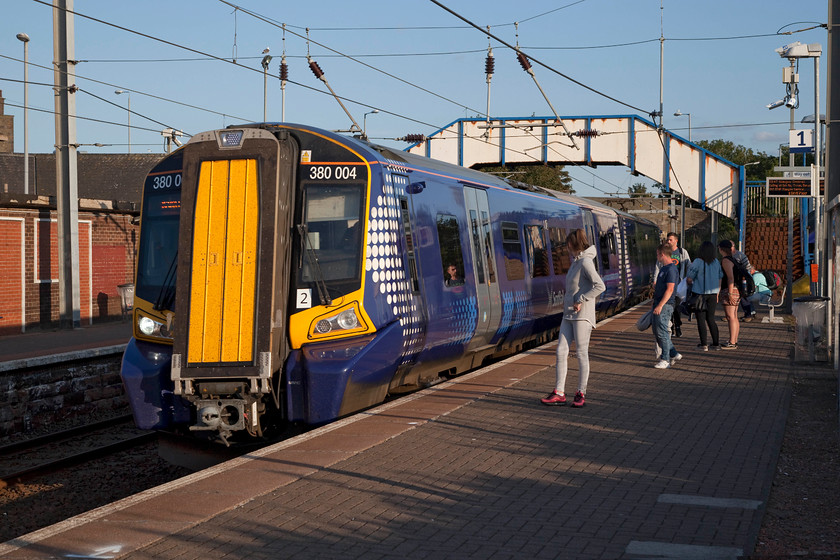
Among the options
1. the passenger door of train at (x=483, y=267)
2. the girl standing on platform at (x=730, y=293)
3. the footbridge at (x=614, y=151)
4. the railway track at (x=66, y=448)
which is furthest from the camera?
the footbridge at (x=614, y=151)

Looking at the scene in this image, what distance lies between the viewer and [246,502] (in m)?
6.34

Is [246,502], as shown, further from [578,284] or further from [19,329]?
[19,329]

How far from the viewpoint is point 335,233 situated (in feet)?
29.4

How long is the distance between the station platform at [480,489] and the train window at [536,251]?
4807 millimetres

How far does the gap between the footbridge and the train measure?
22134 millimetres

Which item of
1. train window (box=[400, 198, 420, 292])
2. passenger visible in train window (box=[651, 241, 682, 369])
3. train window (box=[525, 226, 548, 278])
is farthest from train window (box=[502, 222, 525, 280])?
train window (box=[400, 198, 420, 292])

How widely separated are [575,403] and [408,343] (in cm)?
184

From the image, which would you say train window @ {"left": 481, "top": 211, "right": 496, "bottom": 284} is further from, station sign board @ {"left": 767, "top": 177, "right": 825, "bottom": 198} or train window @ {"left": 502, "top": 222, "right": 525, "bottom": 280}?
station sign board @ {"left": 767, "top": 177, "right": 825, "bottom": 198}

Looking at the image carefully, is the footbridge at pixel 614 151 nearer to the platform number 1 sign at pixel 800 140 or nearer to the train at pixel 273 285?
the platform number 1 sign at pixel 800 140

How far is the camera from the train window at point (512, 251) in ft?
45.6

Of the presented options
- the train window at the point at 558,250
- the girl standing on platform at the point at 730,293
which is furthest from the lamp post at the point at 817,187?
the train window at the point at 558,250

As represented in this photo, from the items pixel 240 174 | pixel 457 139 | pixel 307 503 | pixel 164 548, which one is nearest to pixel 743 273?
pixel 240 174

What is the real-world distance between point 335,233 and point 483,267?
4.06m

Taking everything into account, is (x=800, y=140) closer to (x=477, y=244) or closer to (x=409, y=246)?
(x=477, y=244)
